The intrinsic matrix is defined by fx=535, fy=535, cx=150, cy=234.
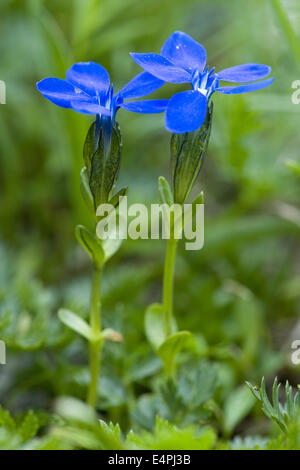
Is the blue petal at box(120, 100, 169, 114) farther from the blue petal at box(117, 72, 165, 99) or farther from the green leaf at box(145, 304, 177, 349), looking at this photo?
the green leaf at box(145, 304, 177, 349)

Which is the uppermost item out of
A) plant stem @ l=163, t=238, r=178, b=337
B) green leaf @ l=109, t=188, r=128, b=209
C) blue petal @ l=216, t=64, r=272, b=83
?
blue petal @ l=216, t=64, r=272, b=83

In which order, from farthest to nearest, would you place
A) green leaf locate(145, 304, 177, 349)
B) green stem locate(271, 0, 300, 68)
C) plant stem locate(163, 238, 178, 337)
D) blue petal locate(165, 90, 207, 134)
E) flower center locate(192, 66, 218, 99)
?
green stem locate(271, 0, 300, 68) < green leaf locate(145, 304, 177, 349) < plant stem locate(163, 238, 178, 337) < flower center locate(192, 66, 218, 99) < blue petal locate(165, 90, 207, 134)

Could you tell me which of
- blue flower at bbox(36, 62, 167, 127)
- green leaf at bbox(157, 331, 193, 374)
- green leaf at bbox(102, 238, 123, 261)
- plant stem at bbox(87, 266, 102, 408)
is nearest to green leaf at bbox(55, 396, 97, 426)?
plant stem at bbox(87, 266, 102, 408)

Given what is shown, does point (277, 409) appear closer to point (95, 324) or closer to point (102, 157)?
point (95, 324)

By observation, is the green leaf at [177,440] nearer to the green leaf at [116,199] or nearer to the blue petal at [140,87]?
the green leaf at [116,199]

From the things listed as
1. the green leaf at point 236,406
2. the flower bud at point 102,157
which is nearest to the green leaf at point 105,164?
the flower bud at point 102,157

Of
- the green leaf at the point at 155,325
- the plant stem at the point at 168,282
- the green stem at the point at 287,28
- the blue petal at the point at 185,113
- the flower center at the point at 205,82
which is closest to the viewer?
the blue petal at the point at 185,113

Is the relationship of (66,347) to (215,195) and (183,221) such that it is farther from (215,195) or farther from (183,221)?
(215,195)
